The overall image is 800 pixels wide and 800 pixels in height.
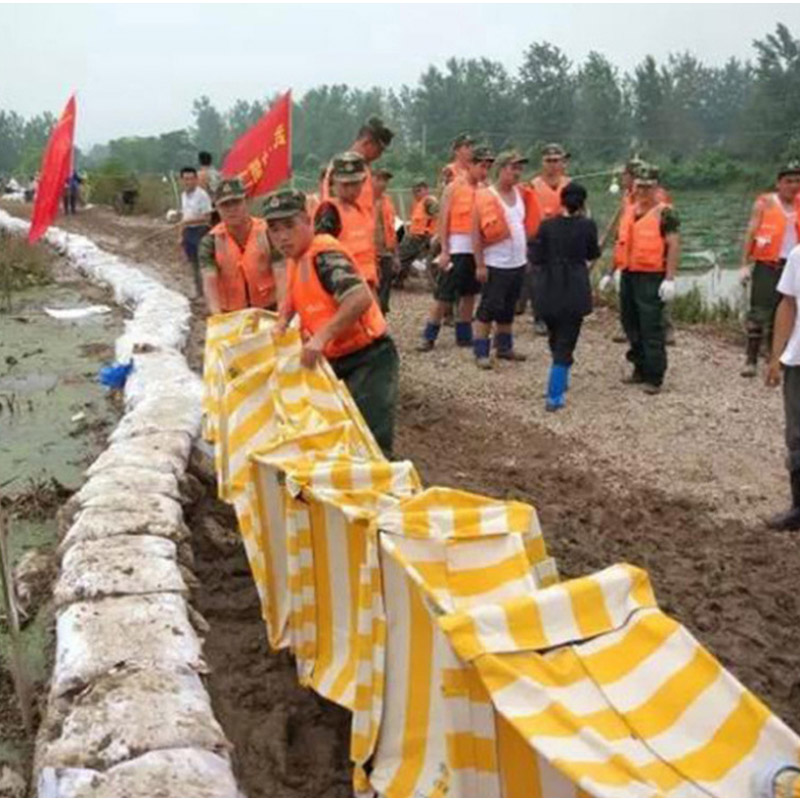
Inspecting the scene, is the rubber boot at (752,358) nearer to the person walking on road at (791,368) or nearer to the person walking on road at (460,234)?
the person walking on road at (460,234)

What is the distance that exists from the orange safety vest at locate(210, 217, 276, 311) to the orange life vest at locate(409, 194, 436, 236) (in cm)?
670

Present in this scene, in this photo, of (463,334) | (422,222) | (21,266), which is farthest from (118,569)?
(21,266)

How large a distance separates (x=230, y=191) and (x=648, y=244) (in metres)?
3.23

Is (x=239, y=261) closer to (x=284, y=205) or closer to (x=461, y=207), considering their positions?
(x=284, y=205)

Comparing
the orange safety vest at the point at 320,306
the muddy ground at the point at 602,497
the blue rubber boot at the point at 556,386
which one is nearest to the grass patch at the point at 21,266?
the muddy ground at the point at 602,497

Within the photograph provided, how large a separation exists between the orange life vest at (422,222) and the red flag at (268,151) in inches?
141

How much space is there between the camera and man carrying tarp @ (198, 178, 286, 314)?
507 centimetres

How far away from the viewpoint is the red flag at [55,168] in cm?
393

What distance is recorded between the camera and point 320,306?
4.03 m

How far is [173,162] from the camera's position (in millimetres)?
63500

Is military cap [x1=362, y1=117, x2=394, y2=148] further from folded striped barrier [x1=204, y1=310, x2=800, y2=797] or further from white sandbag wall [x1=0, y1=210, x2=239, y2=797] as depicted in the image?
folded striped barrier [x1=204, y1=310, x2=800, y2=797]

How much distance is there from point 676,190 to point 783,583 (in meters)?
28.5

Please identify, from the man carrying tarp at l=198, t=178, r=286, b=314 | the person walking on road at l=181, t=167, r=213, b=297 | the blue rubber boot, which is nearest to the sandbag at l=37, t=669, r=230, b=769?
the man carrying tarp at l=198, t=178, r=286, b=314

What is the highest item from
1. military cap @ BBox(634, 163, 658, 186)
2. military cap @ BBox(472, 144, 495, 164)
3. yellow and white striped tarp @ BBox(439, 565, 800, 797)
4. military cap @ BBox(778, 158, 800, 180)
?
military cap @ BBox(472, 144, 495, 164)
